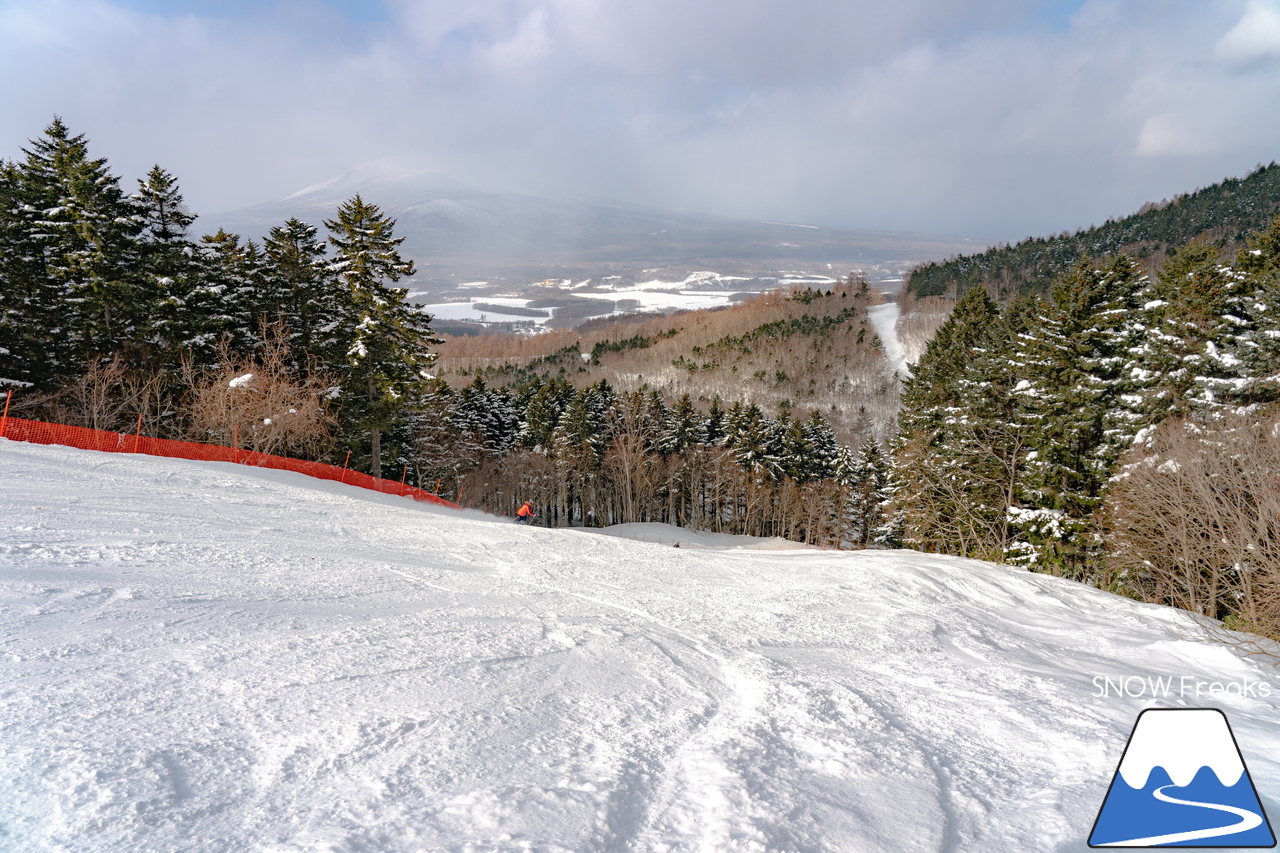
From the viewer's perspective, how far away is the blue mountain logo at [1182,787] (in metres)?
2.38

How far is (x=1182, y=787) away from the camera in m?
2.46

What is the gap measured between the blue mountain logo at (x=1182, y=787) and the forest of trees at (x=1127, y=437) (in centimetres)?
1555

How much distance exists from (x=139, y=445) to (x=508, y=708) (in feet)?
65.4

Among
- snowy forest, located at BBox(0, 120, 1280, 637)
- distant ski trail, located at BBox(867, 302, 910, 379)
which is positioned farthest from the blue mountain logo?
distant ski trail, located at BBox(867, 302, 910, 379)

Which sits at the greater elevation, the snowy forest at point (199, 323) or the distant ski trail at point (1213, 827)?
the snowy forest at point (199, 323)

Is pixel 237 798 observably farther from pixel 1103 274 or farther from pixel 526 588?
pixel 1103 274

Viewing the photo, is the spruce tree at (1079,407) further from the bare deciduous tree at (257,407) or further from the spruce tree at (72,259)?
the spruce tree at (72,259)
